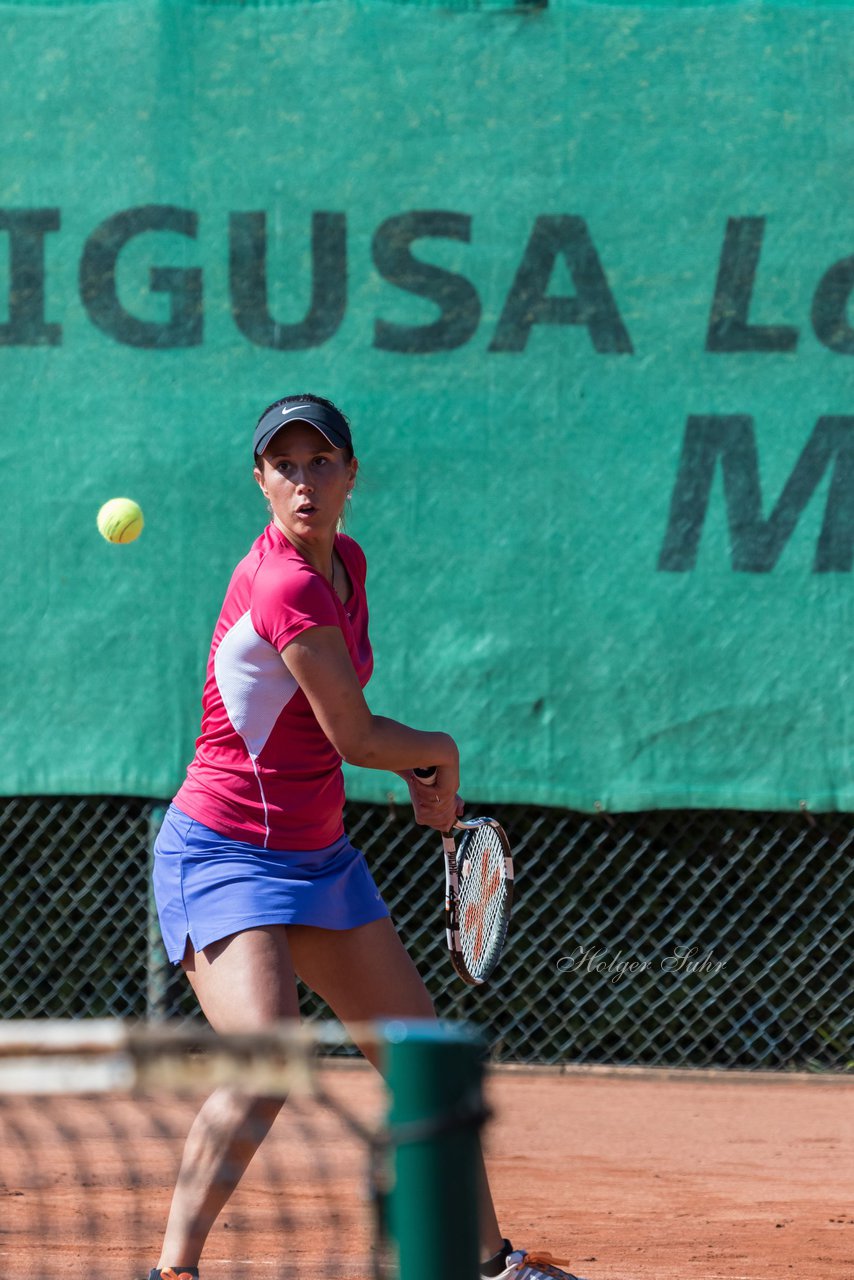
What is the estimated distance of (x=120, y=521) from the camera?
445 centimetres

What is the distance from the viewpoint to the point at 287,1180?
3.70 metres

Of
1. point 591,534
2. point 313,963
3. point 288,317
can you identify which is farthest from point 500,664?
point 313,963

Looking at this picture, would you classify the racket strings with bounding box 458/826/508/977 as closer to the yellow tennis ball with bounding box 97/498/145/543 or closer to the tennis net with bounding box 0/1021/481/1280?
the tennis net with bounding box 0/1021/481/1280

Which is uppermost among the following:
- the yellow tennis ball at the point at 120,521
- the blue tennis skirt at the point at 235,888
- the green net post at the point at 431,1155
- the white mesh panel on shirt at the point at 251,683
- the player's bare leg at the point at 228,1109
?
the yellow tennis ball at the point at 120,521

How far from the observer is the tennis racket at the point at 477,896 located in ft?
9.14

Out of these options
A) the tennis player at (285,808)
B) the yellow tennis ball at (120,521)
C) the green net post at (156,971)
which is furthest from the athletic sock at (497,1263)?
the yellow tennis ball at (120,521)

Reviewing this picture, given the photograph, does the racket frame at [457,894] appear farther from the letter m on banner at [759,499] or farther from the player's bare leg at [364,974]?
the letter m on banner at [759,499]

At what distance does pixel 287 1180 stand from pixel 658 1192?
85 centimetres

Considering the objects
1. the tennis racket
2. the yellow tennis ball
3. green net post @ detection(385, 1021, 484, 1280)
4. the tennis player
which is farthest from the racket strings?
the yellow tennis ball

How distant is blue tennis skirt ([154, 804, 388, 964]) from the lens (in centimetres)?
238

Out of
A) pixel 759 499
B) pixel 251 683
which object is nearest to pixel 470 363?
pixel 759 499

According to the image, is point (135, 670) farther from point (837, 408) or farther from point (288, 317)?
point (837, 408)

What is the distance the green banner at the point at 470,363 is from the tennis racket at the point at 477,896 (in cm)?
174

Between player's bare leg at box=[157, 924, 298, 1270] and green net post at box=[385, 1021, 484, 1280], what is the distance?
3.27 feet
